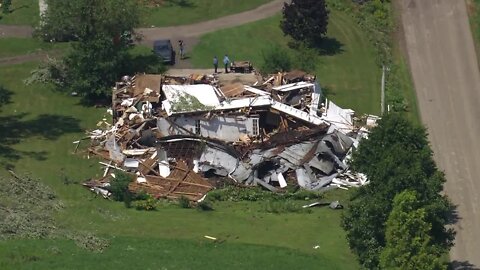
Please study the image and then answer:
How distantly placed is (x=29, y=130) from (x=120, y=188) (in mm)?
10945

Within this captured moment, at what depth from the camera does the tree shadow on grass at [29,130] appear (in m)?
66.2

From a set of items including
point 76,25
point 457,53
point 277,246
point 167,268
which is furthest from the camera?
point 457,53

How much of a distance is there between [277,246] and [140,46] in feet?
92.8

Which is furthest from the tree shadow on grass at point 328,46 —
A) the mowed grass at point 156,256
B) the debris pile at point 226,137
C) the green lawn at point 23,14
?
the mowed grass at point 156,256

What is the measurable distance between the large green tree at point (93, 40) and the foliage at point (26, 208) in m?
11.8

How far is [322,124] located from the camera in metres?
66.9

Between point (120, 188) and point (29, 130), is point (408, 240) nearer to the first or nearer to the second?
point (120, 188)

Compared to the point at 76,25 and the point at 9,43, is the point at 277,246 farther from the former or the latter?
the point at 9,43

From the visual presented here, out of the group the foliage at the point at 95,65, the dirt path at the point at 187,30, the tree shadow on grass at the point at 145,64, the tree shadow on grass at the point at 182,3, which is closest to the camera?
the foliage at the point at 95,65

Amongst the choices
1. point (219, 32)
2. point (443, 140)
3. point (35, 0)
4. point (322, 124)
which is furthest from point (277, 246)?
point (35, 0)

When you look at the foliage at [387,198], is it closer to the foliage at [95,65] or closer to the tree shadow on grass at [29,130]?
the tree shadow on grass at [29,130]

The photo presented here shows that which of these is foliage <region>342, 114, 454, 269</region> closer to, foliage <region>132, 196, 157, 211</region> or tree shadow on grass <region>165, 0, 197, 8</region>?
foliage <region>132, 196, 157, 211</region>

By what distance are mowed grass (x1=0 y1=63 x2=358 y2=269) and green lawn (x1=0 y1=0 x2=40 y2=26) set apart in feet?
45.9

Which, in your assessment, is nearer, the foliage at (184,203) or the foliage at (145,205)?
the foliage at (145,205)
